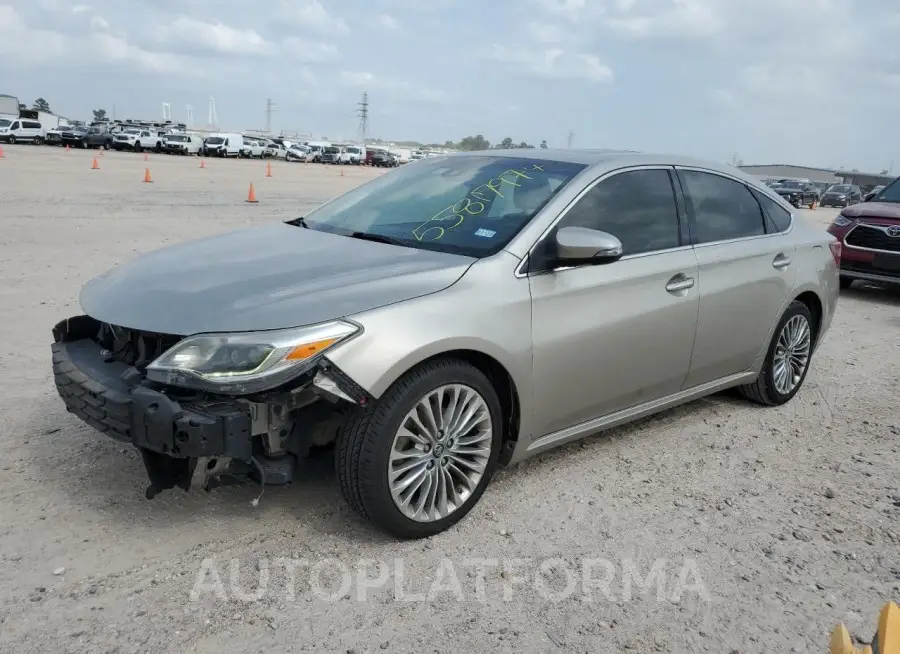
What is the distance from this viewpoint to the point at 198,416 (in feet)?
9.61

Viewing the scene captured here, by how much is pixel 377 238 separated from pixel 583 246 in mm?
1078

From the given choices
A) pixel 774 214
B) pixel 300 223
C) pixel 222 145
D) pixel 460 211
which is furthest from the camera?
pixel 222 145

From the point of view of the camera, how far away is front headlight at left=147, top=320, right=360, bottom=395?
2.94m

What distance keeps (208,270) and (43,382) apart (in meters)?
2.20

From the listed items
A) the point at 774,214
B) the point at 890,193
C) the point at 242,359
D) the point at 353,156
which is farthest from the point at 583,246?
the point at 353,156

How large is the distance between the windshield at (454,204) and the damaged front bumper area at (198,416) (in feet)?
3.43

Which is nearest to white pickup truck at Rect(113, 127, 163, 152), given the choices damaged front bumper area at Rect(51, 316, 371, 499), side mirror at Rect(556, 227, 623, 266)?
damaged front bumper area at Rect(51, 316, 371, 499)

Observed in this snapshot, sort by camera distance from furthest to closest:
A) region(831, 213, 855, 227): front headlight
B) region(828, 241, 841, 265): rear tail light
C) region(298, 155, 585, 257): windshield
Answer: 1. region(831, 213, 855, 227): front headlight
2. region(828, 241, 841, 265): rear tail light
3. region(298, 155, 585, 257): windshield

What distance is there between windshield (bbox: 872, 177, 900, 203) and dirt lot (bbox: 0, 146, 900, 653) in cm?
720

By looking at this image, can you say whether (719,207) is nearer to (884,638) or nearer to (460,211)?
(460,211)

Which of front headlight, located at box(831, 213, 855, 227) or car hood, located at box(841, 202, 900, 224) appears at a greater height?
car hood, located at box(841, 202, 900, 224)

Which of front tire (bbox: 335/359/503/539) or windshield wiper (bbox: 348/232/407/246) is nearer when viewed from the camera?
front tire (bbox: 335/359/503/539)

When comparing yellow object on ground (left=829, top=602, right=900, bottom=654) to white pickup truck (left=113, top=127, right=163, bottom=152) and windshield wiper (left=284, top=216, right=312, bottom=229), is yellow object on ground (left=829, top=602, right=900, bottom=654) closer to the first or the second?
windshield wiper (left=284, top=216, right=312, bottom=229)

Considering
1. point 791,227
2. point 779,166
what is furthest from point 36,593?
point 779,166
